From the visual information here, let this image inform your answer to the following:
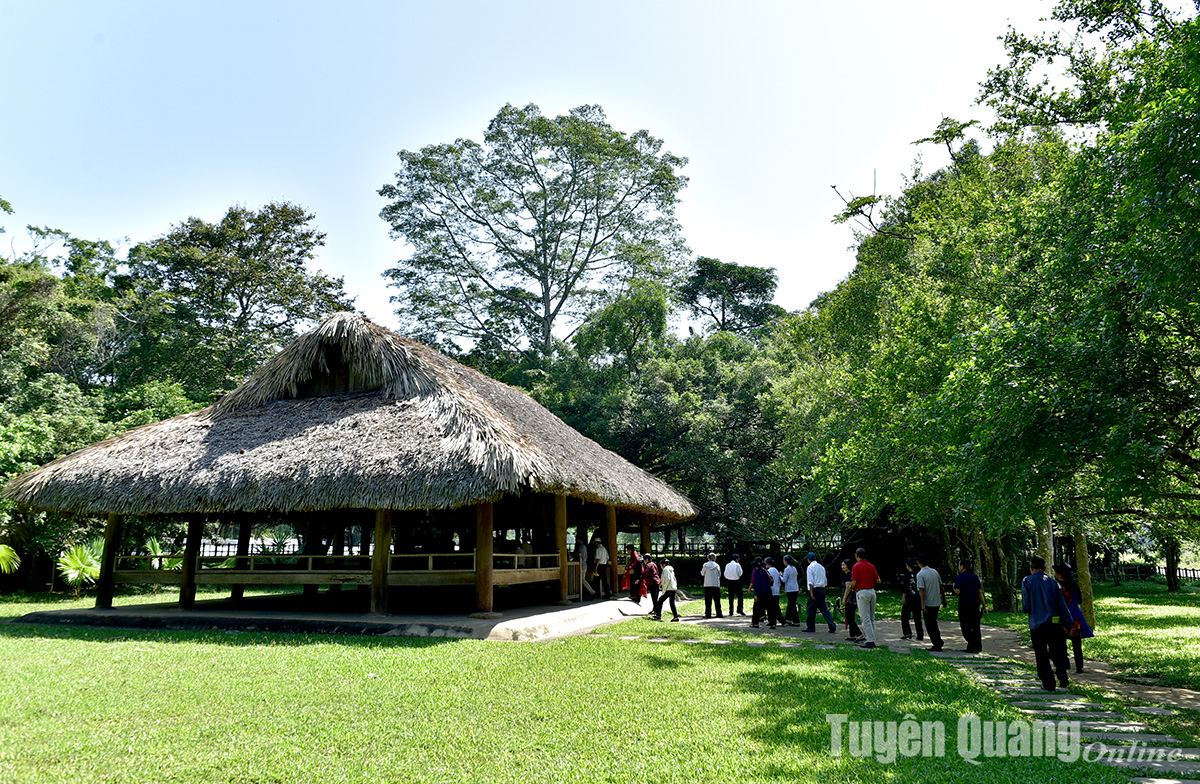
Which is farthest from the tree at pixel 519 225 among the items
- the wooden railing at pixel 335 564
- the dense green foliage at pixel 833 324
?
the wooden railing at pixel 335 564

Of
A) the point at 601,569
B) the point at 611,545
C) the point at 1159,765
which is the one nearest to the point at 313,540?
the point at 601,569

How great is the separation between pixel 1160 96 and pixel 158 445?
15.6 meters

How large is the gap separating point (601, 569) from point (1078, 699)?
1128cm

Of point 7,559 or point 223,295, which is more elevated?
point 223,295

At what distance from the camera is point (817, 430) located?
19328 millimetres

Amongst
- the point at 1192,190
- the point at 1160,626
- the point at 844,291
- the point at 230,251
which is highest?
the point at 230,251

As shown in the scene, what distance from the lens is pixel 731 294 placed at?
45.6 m

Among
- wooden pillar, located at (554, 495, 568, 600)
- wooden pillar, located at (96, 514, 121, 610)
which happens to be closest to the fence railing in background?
wooden pillar, located at (554, 495, 568, 600)

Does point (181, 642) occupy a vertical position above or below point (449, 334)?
below

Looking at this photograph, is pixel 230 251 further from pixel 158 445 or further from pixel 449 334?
pixel 158 445

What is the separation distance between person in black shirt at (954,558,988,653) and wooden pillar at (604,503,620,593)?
27.9 ft

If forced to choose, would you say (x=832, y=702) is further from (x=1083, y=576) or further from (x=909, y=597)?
(x=1083, y=576)

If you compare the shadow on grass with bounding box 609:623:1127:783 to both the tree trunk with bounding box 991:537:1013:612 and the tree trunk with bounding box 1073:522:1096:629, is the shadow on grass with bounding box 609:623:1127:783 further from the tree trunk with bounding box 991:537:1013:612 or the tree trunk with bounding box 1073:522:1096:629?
the tree trunk with bounding box 991:537:1013:612

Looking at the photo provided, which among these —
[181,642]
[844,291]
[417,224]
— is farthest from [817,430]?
[417,224]
